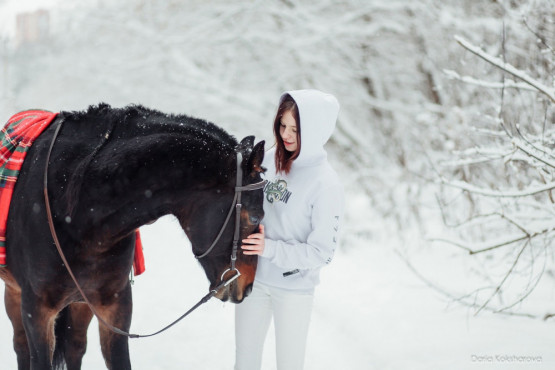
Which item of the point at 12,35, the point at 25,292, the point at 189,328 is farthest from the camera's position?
the point at 12,35

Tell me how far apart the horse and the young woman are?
206 millimetres

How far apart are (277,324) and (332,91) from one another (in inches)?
305

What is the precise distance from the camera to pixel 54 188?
2.42 meters

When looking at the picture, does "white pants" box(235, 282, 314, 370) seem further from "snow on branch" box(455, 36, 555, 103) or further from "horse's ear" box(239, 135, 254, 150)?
"snow on branch" box(455, 36, 555, 103)

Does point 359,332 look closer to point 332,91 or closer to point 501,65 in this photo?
point 501,65

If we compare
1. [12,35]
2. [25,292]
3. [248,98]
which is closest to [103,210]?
[25,292]

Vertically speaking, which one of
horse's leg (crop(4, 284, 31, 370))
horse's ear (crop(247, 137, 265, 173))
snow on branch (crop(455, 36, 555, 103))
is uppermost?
snow on branch (crop(455, 36, 555, 103))

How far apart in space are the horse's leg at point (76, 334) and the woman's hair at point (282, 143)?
139cm

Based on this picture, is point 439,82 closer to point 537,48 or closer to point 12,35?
point 537,48

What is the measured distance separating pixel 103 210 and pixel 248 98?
715cm

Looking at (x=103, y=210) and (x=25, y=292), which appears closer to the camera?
(x=103, y=210)

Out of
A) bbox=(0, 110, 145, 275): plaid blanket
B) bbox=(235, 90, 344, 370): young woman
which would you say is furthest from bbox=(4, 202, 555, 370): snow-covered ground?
bbox=(0, 110, 145, 275): plaid blanket

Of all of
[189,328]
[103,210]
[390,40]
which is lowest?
[189,328]

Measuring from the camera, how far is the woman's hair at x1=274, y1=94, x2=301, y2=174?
240 cm
